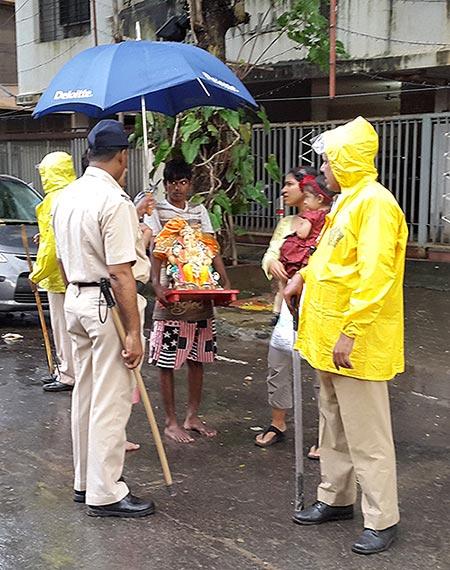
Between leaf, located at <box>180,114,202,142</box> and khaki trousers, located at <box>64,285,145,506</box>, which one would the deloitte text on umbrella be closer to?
khaki trousers, located at <box>64,285,145,506</box>

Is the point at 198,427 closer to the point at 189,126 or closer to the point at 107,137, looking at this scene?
the point at 107,137

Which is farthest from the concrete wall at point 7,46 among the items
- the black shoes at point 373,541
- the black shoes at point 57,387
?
the black shoes at point 373,541

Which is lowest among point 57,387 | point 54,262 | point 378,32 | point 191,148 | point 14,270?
point 57,387

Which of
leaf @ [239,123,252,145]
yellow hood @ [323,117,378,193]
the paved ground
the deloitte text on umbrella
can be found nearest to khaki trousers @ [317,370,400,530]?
the paved ground

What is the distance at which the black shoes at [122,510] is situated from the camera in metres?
4.02

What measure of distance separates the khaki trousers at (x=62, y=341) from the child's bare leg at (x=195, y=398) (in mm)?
1466

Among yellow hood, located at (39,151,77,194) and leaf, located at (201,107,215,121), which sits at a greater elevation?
leaf, located at (201,107,215,121)

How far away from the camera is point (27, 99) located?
1831 centimetres

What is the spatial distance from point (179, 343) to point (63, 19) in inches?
570

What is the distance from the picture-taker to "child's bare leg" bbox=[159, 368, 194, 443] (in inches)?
202

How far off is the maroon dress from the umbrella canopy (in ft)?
Answer: 3.96

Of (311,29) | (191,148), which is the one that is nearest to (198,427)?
(191,148)

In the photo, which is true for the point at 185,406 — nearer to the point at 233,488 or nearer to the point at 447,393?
the point at 233,488

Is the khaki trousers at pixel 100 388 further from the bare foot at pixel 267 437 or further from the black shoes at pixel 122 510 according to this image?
the bare foot at pixel 267 437
